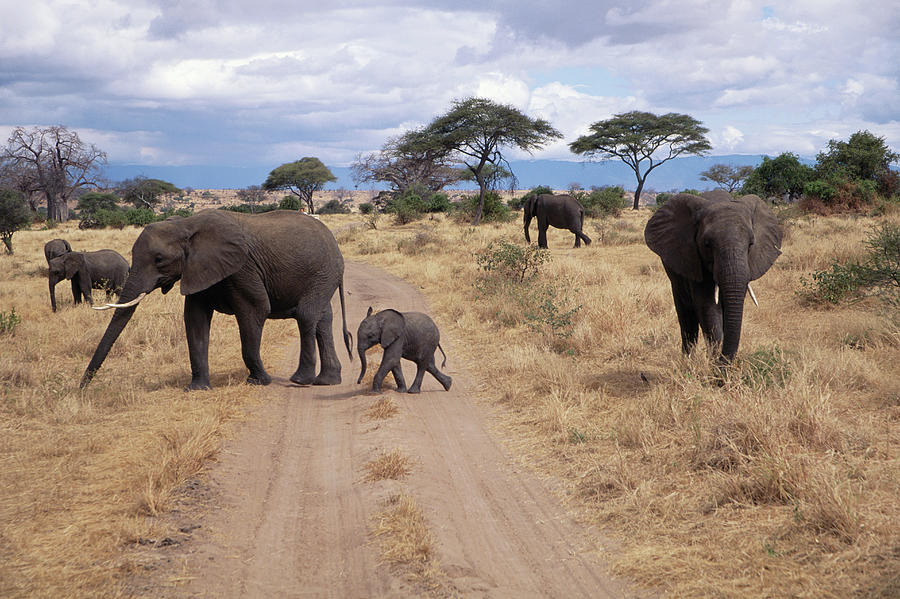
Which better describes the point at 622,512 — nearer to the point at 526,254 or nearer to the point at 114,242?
the point at 526,254

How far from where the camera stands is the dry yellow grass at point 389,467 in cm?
582

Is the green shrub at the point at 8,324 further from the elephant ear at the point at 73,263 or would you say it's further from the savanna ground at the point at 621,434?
the elephant ear at the point at 73,263

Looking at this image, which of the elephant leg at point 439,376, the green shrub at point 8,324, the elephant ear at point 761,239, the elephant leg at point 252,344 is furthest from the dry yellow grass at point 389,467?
the green shrub at point 8,324

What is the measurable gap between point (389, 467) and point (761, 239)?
4.91 metres

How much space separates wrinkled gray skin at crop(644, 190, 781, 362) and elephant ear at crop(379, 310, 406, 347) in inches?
125

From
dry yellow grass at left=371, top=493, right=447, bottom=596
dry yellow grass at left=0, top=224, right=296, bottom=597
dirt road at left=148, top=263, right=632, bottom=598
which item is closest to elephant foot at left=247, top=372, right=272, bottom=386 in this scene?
dry yellow grass at left=0, top=224, right=296, bottom=597

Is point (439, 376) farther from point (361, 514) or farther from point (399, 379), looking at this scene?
Result: point (361, 514)

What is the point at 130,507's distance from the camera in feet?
16.3

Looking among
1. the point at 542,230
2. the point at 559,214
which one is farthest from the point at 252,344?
the point at 559,214

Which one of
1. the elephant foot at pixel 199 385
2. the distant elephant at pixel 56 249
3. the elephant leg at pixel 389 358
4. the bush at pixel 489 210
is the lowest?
the elephant foot at pixel 199 385

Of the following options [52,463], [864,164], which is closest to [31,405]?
[52,463]

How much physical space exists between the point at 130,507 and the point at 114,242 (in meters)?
28.5

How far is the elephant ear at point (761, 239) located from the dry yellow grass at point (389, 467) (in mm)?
4278

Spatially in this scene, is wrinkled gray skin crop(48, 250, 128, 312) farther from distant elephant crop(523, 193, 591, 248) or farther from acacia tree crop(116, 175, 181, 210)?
acacia tree crop(116, 175, 181, 210)
